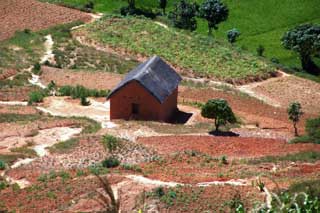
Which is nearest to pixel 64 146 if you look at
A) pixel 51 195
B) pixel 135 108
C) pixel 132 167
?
pixel 132 167

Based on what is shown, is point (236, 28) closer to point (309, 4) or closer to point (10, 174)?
point (309, 4)

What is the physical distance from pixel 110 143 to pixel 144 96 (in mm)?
11990

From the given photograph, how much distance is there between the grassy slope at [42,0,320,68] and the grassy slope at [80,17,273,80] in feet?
31.0

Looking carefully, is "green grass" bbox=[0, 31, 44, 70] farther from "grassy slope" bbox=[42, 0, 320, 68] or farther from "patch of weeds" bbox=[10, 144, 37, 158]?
"patch of weeds" bbox=[10, 144, 37, 158]

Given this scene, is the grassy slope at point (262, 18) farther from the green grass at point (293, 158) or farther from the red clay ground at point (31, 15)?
the green grass at point (293, 158)

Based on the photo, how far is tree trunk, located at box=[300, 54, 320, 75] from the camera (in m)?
78.4

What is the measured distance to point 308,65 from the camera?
259 feet

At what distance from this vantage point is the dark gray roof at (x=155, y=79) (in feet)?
159

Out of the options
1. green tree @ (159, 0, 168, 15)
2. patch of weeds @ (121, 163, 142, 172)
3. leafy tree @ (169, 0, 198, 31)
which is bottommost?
patch of weeds @ (121, 163, 142, 172)

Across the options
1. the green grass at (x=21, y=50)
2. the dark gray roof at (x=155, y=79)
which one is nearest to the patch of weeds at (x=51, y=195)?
the dark gray roof at (x=155, y=79)

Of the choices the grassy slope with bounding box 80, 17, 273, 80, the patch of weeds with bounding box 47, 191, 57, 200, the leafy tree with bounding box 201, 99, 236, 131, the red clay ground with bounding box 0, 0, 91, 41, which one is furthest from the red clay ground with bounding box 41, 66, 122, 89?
the patch of weeds with bounding box 47, 191, 57, 200

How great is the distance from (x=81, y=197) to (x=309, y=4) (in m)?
70.3

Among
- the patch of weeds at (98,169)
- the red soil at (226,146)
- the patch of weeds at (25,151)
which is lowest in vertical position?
the patch of weeds at (25,151)

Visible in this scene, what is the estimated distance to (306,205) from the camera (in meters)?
18.4
